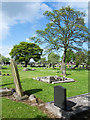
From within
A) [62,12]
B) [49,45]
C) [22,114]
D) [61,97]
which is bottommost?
Answer: [22,114]

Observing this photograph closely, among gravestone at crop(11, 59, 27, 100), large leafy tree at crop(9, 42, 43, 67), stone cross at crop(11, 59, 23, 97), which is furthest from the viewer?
large leafy tree at crop(9, 42, 43, 67)

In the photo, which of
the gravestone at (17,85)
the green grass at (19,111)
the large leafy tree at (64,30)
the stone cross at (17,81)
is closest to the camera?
the green grass at (19,111)

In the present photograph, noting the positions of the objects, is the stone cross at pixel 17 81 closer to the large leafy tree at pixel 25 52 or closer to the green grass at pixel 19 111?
the green grass at pixel 19 111

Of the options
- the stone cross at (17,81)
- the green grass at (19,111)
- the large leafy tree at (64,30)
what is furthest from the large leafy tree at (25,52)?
the green grass at (19,111)

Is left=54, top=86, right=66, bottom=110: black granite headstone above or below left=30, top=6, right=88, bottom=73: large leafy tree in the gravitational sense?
below

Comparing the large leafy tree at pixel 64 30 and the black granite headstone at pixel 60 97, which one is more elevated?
the large leafy tree at pixel 64 30

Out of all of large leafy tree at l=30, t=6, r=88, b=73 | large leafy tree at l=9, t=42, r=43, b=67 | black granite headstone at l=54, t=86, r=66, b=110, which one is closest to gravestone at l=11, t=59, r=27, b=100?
black granite headstone at l=54, t=86, r=66, b=110

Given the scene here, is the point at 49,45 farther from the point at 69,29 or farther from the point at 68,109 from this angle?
the point at 68,109

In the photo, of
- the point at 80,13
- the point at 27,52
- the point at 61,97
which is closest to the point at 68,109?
the point at 61,97

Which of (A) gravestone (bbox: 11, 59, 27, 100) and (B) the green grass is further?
(A) gravestone (bbox: 11, 59, 27, 100)

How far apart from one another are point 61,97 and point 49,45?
23541 millimetres

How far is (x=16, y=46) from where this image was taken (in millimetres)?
47281

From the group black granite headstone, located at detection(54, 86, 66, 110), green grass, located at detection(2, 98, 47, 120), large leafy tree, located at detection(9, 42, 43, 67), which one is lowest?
green grass, located at detection(2, 98, 47, 120)

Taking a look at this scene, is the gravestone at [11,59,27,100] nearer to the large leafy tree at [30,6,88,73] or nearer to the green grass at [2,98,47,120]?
the green grass at [2,98,47,120]
